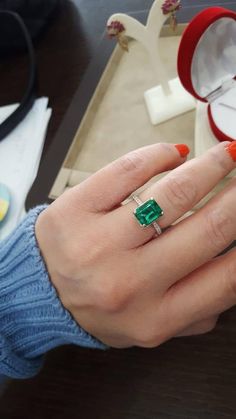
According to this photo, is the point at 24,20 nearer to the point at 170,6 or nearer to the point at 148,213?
the point at 170,6

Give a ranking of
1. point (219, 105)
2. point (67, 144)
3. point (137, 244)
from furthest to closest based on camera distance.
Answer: point (67, 144) → point (219, 105) → point (137, 244)

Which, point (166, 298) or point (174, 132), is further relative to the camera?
point (174, 132)

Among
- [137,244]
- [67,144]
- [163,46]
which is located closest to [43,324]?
[137,244]

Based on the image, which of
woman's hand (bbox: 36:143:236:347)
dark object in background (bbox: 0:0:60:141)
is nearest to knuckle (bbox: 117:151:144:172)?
woman's hand (bbox: 36:143:236:347)

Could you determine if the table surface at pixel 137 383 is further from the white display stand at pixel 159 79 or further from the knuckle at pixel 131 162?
the white display stand at pixel 159 79

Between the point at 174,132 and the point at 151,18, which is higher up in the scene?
the point at 151,18

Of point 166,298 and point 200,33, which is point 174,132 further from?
point 166,298

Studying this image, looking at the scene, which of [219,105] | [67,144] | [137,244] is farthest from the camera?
[67,144]
